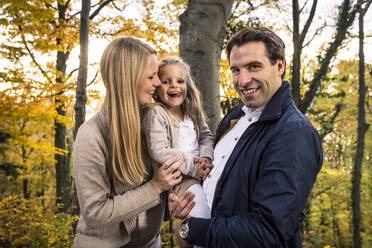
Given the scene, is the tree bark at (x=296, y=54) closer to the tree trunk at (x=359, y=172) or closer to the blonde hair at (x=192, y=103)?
the blonde hair at (x=192, y=103)

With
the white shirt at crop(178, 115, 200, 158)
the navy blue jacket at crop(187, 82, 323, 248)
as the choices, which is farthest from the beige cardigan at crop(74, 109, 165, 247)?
the white shirt at crop(178, 115, 200, 158)

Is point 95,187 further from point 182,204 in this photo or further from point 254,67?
point 254,67

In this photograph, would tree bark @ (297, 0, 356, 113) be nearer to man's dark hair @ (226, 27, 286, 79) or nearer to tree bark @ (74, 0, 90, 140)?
man's dark hair @ (226, 27, 286, 79)

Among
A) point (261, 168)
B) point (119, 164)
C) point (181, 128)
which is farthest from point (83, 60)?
point (261, 168)

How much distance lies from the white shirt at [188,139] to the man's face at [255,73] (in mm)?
768

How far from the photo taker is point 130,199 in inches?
72.9

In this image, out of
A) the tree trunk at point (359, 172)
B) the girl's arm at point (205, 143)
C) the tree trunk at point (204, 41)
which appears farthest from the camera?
the tree trunk at point (359, 172)

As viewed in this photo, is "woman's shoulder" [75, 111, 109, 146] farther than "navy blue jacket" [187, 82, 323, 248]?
Yes

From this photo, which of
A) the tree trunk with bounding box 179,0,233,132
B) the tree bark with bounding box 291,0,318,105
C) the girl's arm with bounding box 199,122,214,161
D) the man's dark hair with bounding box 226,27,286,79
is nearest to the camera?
the man's dark hair with bounding box 226,27,286,79

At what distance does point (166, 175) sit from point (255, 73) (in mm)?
1015

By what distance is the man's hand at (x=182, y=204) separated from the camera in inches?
76.5

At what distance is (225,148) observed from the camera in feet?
6.96

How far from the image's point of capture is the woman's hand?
6.48ft

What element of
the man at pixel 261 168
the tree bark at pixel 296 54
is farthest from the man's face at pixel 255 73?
the tree bark at pixel 296 54
